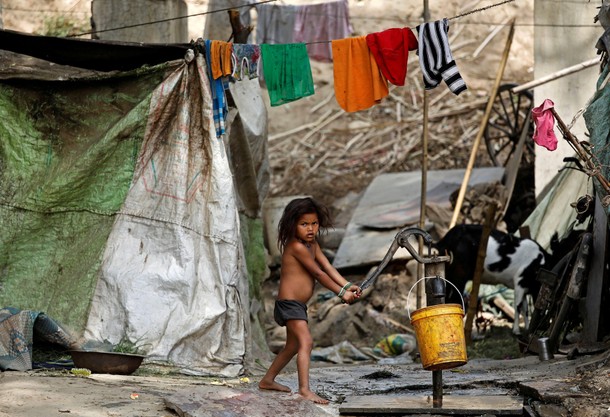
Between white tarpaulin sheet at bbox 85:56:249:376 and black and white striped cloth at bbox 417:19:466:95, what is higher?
black and white striped cloth at bbox 417:19:466:95

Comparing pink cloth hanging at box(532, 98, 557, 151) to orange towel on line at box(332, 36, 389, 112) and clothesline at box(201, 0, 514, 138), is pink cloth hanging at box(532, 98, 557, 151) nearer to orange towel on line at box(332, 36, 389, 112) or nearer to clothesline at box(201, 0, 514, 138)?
clothesline at box(201, 0, 514, 138)

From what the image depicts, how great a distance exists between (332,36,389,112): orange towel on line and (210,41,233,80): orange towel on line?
86 cm

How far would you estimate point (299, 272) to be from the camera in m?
6.39

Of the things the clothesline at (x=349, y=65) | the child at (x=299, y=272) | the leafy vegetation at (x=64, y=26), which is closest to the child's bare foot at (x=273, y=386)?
the child at (x=299, y=272)

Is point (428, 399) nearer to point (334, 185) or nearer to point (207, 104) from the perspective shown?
point (207, 104)

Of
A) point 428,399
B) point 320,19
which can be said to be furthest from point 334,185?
point 428,399

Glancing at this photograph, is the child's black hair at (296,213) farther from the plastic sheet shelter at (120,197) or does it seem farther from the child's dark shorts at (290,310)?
the plastic sheet shelter at (120,197)

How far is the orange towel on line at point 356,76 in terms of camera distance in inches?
320

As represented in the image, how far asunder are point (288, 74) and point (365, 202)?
7.46 m

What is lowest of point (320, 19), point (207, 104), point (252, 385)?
point (252, 385)

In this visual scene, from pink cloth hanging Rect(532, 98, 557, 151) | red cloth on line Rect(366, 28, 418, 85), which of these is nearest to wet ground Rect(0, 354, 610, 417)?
pink cloth hanging Rect(532, 98, 557, 151)

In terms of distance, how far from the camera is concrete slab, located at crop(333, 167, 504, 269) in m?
13.8

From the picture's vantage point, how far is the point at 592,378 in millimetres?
6270

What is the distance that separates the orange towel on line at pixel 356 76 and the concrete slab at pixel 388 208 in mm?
5291
